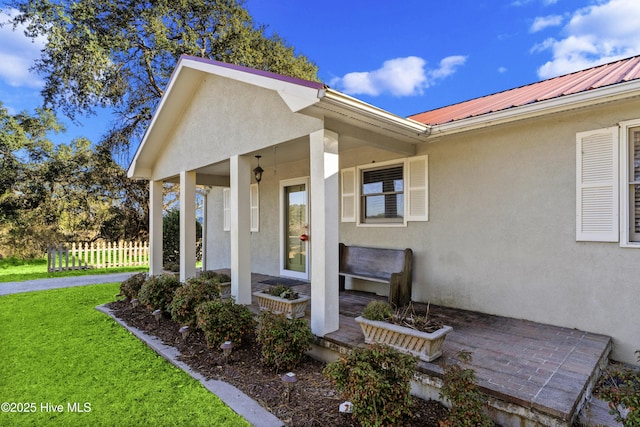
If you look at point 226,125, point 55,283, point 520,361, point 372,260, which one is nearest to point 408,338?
point 520,361

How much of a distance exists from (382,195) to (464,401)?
430cm

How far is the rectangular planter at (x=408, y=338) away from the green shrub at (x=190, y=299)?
108 inches

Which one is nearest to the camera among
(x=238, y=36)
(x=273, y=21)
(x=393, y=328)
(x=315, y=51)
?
(x=393, y=328)

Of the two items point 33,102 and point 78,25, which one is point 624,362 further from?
point 33,102

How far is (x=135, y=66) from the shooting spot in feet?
52.8

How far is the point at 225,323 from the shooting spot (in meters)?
4.54

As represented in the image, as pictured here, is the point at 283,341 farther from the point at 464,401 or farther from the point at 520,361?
the point at 520,361

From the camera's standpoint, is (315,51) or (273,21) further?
(315,51)

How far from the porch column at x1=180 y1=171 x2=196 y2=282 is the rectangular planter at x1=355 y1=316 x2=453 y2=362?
4924 millimetres

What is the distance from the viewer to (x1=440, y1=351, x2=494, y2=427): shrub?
2.49 metres

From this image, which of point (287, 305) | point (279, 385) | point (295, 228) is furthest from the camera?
point (295, 228)

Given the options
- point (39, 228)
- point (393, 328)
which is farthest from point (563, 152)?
point (39, 228)

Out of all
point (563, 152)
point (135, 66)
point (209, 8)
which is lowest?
point (563, 152)

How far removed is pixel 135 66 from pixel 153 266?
1187 centimetres
